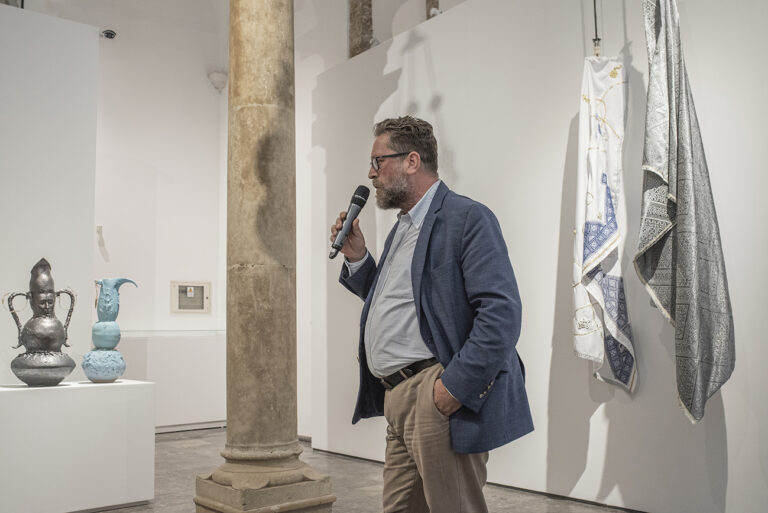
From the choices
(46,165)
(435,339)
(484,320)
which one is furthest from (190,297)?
(484,320)

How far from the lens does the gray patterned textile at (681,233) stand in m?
3.12

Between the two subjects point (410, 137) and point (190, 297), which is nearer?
point (410, 137)

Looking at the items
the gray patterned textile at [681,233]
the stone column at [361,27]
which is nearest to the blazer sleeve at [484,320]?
the gray patterned textile at [681,233]

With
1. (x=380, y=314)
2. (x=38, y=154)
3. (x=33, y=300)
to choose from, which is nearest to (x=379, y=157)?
(x=380, y=314)

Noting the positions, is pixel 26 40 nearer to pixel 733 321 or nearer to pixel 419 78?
pixel 419 78

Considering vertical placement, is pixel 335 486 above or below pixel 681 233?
below

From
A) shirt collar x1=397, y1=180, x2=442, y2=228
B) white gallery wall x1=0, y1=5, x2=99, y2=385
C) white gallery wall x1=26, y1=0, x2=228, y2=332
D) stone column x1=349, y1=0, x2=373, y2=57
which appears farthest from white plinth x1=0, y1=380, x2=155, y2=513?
white gallery wall x1=26, y1=0, x2=228, y2=332

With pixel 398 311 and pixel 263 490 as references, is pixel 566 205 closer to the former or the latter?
pixel 263 490

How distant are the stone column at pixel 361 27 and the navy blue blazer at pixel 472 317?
14.9 feet

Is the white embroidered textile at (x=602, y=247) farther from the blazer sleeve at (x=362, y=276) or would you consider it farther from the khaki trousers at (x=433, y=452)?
the khaki trousers at (x=433, y=452)

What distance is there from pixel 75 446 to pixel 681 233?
3.28m

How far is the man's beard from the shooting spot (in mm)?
2244

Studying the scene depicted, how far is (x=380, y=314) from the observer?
214 cm

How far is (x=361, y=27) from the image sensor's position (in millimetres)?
6422
